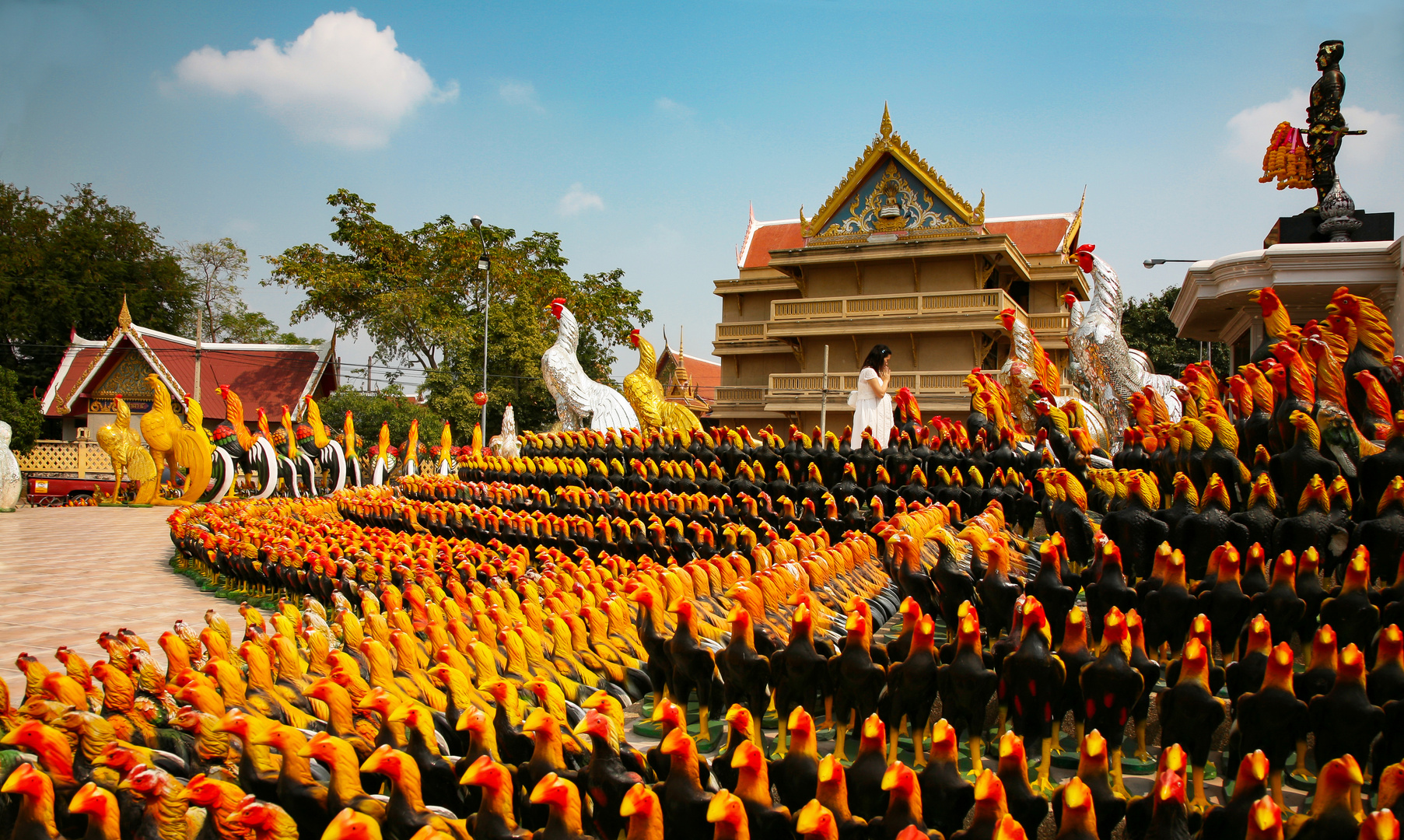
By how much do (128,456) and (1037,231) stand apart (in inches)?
966

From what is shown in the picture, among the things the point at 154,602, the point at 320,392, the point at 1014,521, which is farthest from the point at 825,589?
the point at 320,392

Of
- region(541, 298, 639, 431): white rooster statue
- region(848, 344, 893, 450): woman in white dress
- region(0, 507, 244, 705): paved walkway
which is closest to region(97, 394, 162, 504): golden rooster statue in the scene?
region(0, 507, 244, 705): paved walkway

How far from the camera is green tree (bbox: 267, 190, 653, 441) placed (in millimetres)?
25328

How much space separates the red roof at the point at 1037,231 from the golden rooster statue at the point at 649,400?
14168 mm

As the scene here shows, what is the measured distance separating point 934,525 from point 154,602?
7.28 metres

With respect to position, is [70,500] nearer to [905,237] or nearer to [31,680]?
[31,680]

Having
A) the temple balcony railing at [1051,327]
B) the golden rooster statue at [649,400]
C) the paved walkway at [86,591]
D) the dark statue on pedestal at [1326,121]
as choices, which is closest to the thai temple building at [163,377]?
the paved walkway at [86,591]

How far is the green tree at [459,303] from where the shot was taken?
2533 cm

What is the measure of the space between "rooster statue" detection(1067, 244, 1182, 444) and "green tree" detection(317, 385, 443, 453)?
735 inches

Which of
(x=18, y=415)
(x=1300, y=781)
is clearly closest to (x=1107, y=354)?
(x=1300, y=781)

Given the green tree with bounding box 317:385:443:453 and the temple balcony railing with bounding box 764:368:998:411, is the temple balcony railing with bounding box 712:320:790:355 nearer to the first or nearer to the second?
the temple balcony railing with bounding box 764:368:998:411

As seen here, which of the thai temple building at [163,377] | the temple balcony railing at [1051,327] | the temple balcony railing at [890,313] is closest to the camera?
the temple balcony railing at [890,313]

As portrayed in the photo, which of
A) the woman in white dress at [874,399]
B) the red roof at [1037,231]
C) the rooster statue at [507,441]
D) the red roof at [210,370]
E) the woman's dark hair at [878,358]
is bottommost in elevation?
the rooster statue at [507,441]

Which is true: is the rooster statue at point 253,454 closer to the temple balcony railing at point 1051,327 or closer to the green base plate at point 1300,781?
the green base plate at point 1300,781
